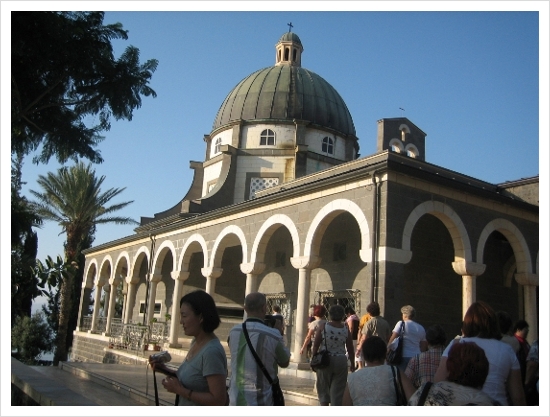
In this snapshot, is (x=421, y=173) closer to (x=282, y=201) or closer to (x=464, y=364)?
(x=282, y=201)

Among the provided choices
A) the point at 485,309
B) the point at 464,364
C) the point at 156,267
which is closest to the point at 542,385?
the point at 485,309

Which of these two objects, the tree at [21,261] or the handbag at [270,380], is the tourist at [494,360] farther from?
the tree at [21,261]

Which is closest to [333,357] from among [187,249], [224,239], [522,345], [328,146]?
[522,345]

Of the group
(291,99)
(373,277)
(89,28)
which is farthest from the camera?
(291,99)

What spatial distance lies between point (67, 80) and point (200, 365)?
549cm

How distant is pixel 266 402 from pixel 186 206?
19.4 metres

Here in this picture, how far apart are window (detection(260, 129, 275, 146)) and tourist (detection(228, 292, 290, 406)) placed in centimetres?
2067

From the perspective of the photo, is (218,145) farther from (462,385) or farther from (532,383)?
(462,385)

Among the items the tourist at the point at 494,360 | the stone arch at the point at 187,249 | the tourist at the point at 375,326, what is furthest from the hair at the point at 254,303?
the stone arch at the point at 187,249

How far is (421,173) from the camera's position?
1168 centimetres

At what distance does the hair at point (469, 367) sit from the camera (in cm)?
337

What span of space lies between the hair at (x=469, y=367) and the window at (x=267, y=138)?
21.7 m

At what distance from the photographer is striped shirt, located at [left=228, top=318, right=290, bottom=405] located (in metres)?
4.20

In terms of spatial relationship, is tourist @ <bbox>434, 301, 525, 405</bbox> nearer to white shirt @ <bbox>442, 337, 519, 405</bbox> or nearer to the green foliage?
white shirt @ <bbox>442, 337, 519, 405</bbox>
